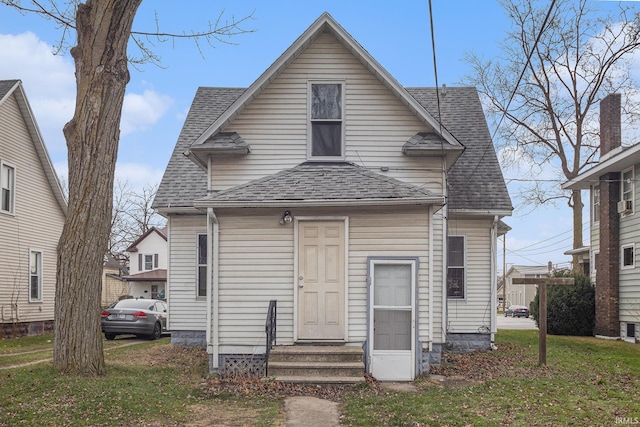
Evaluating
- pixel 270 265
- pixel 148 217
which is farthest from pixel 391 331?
pixel 148 217

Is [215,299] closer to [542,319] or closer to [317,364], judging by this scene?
[317,364]

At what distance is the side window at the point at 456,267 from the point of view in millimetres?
14375

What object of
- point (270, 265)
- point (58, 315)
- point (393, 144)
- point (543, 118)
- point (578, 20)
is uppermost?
point (578, 20)

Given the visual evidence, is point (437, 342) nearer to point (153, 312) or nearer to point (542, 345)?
point (542, 345)

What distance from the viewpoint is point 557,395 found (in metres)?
8.20

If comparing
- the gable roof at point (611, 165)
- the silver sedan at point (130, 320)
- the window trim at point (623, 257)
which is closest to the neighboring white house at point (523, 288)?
the gable roof at point (611, 165)

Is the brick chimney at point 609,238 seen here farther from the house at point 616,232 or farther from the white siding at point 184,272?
the white siding at point 184,272

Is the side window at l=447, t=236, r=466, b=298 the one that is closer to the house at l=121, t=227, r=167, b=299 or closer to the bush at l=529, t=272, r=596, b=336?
the bush at l=529, t=272, r=596, b=336

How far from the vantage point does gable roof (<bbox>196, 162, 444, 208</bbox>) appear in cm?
1018

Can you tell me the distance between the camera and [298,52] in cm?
1147

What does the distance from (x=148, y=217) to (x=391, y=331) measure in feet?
142

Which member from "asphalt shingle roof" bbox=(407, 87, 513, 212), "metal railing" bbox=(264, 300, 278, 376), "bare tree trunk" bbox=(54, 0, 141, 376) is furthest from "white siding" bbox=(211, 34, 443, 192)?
"asphalt shingle roof" bbox=(407, 87, 513, 212)

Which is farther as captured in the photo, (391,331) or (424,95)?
(424,95)

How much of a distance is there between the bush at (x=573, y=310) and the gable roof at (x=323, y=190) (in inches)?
425
